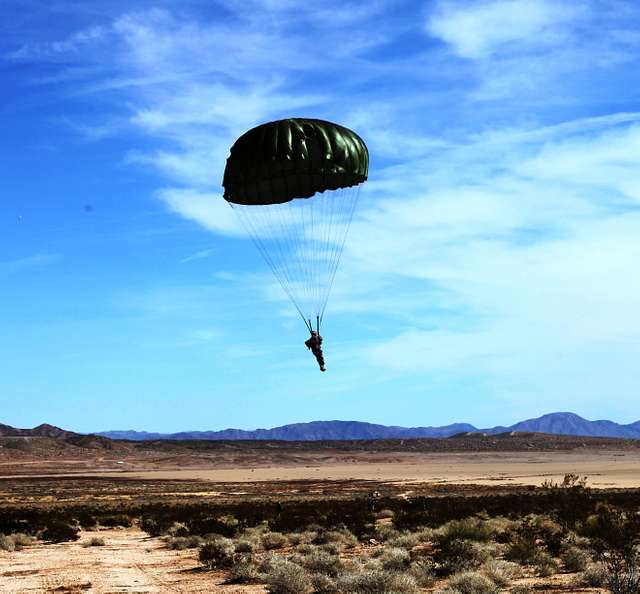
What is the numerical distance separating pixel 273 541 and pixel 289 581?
8503 mm

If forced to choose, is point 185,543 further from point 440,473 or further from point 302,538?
point 440,473

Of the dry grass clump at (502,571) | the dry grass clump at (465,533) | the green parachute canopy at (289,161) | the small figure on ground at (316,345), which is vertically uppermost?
the green parachute canopy at (289,161)

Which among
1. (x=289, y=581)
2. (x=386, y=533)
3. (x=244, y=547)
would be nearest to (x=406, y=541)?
(x=386, y=533)

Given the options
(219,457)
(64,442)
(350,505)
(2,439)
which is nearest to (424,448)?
(219,457)

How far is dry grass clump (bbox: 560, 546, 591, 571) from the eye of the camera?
16375mm

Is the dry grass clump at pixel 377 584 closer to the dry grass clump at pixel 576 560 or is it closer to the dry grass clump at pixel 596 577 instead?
the dry grass clump at pixel 596 577

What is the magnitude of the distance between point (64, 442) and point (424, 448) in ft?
252

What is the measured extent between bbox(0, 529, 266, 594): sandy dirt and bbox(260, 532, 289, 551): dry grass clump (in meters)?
2.32

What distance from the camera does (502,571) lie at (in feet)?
50.9

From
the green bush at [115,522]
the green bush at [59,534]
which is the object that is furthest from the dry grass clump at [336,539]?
the green bush at [115,522]

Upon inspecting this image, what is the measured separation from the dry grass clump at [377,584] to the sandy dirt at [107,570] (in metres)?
2.31

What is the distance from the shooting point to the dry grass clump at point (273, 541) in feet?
73.7

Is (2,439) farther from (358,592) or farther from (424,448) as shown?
(358,592)

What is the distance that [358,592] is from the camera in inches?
524
